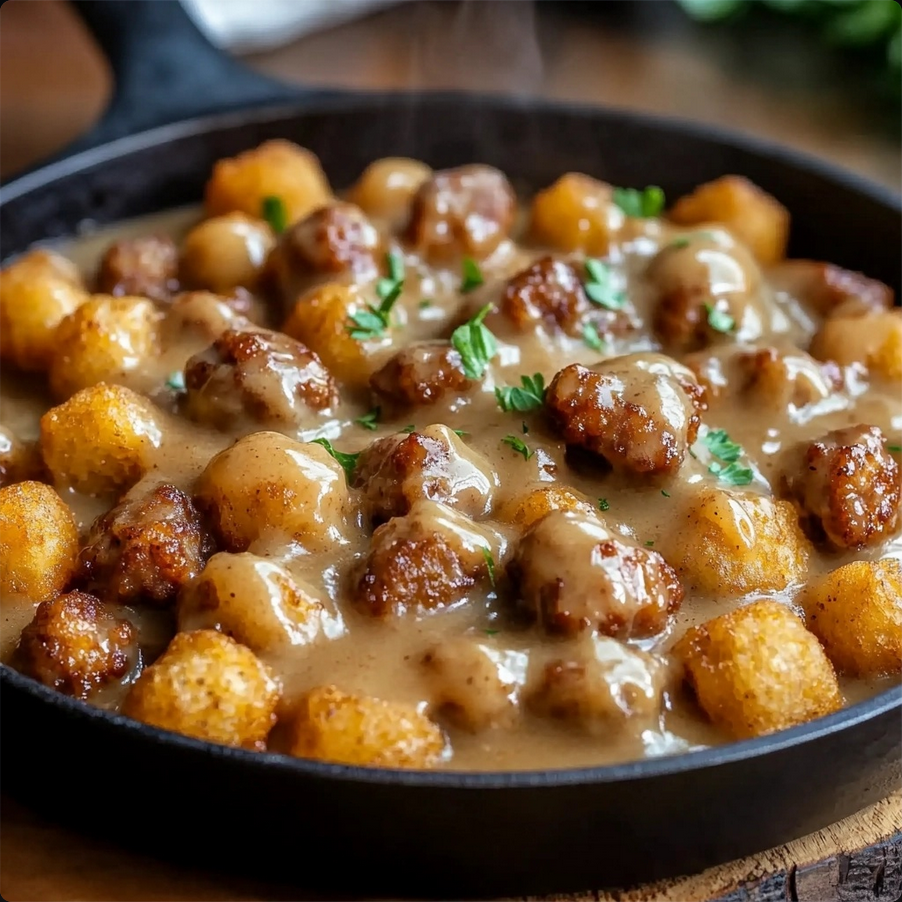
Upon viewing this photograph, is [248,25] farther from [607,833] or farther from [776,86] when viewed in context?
[607,833]

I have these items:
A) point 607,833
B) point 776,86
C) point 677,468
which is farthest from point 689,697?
point 776,86

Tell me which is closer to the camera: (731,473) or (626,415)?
(626,415)

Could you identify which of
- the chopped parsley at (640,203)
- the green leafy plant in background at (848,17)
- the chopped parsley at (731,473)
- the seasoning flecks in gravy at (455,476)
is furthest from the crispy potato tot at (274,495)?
the green leafy plant in background at (848,17)

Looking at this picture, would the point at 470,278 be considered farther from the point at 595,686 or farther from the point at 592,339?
the point at 595,686

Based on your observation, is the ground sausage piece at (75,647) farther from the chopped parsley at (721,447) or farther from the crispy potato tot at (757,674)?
the chopped parsley at (721,447)

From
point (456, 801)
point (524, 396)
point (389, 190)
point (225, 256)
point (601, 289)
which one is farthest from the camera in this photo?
point (389, 190)

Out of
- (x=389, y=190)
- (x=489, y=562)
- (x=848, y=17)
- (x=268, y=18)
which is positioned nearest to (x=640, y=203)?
(x=389, y=190)
